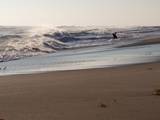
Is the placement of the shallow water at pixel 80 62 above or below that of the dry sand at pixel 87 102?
below

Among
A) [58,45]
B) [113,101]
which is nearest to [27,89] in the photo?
[113,101]

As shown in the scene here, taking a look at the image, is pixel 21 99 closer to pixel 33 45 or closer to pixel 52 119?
pixel 52 119

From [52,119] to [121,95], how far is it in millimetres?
2108

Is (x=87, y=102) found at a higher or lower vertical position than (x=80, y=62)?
higher

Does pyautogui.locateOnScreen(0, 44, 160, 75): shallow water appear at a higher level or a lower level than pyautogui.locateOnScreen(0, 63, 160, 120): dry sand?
lower

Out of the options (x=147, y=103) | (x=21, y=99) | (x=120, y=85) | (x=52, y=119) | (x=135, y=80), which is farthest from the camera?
(x=135, y=80)

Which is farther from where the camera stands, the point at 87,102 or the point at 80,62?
the point at 80,62

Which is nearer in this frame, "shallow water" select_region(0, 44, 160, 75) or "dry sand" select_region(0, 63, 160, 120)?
"dry sand" select_region(0, 63, 160, 120)

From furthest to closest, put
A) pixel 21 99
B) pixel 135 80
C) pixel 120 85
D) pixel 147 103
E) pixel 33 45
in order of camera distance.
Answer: pixel 33 45, pixel 135 80, pixel 120 85, pixel 21 99, pixel 147 103

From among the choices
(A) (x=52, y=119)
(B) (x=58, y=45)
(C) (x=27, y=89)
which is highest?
(A) (x=52, y=119)

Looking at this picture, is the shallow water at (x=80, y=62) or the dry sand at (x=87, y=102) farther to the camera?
the shallow water at (x=80, y=62)

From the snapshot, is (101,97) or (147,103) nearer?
(147,103)

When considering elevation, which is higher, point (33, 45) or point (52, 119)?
point (52, 119)

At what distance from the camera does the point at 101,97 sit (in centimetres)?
849
